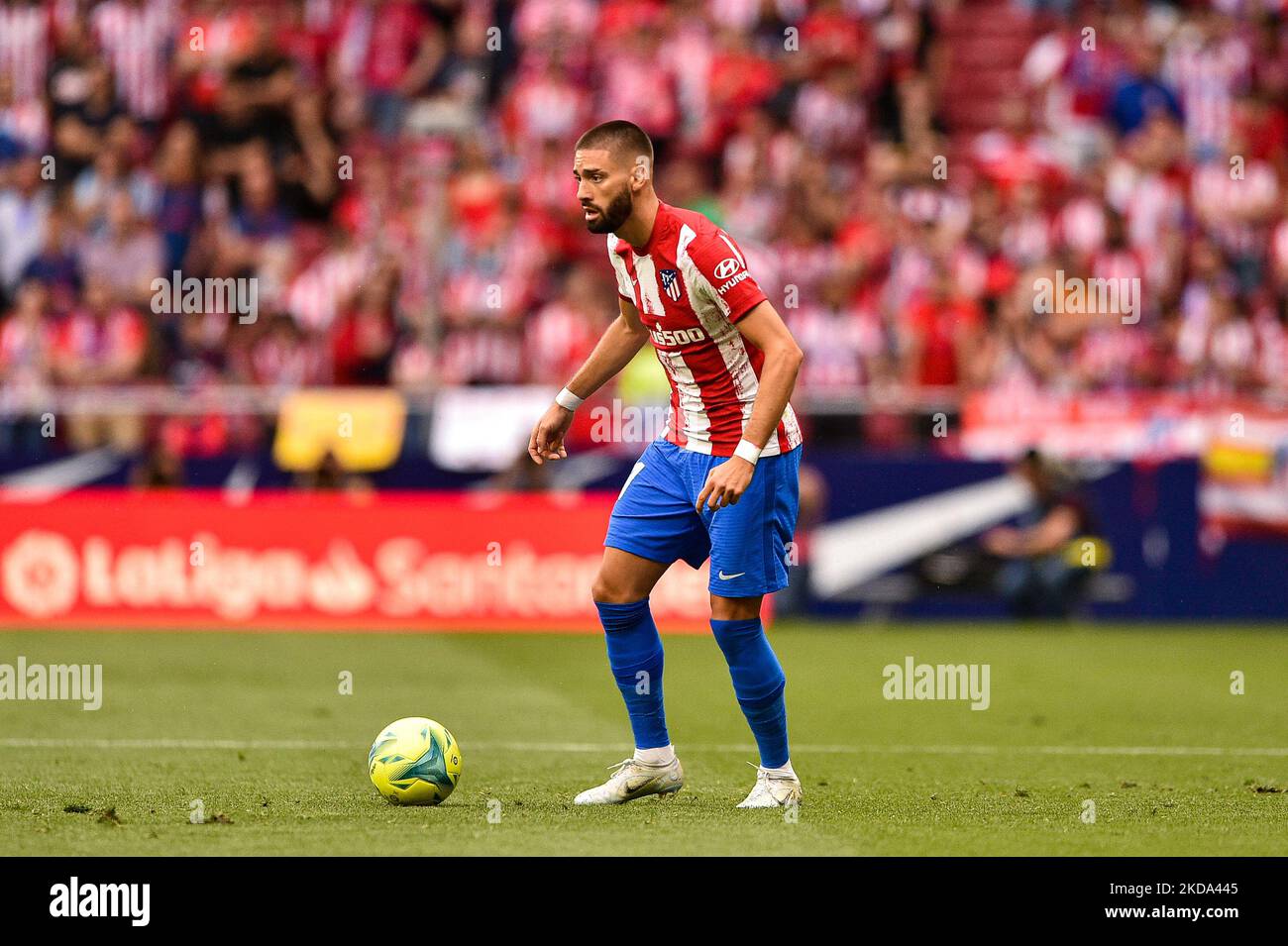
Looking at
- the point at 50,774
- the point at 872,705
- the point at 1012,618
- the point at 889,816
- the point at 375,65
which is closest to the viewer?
the point at 889,816

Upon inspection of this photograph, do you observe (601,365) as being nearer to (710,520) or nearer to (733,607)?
(710,520)

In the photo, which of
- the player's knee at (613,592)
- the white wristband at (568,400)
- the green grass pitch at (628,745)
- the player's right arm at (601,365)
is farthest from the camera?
the white wristband at (568,400)

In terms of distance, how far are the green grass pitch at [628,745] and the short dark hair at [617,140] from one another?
2383mm

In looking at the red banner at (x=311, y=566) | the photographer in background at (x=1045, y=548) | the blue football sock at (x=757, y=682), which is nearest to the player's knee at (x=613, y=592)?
the blue football sock at (x=757, y=682)

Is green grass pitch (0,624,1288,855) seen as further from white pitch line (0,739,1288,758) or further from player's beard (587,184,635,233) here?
player's beard (587,184,635,233)

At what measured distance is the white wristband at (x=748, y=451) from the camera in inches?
279

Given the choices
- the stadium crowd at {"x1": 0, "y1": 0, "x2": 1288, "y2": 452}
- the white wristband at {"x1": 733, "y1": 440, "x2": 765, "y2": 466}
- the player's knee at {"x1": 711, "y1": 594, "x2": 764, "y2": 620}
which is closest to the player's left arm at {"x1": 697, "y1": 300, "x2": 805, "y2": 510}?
the white wristband at {"x1": 733, "y1": 440, "x2": 765, "y2": 466}

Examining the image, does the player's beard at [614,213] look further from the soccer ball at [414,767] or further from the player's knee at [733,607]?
the soccer ball at [414,767]

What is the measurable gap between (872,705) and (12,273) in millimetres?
10418

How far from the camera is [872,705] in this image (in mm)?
11258

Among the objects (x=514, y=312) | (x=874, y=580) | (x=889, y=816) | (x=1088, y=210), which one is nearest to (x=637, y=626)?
(x=889, y=816)

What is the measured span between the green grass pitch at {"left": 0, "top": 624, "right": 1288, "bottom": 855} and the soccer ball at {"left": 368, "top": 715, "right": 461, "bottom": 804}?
0.12 m

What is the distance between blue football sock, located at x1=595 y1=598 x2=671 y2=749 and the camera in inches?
304

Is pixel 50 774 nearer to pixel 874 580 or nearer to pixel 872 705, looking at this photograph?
pixel 872 705
